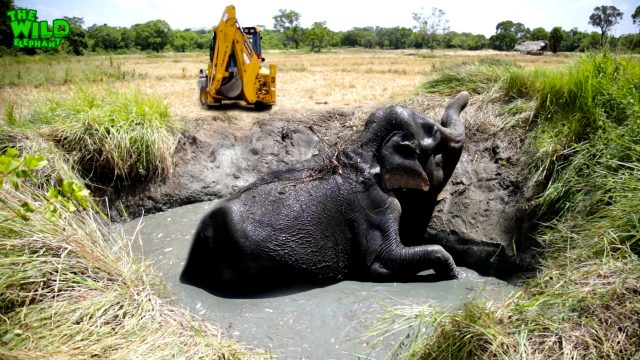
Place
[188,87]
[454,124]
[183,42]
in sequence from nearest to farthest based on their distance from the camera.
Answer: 1. [454,124]
2. [188,87]
3. [183,42]

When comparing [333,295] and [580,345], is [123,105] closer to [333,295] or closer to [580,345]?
[333,295]

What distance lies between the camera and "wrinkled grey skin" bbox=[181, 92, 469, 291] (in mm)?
4762

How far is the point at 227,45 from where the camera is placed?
30.6 ft

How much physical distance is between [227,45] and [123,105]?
2806 millimetres

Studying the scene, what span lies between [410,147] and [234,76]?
5.25 metres

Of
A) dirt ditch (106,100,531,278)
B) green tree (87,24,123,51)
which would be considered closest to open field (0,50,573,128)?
dirt ditch (106,100,531,278)

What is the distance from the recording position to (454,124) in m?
6.04

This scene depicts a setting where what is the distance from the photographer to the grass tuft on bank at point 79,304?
3383 mm

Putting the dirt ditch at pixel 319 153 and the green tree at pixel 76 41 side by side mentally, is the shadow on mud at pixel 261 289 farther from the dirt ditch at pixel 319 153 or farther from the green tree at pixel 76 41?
the green tree at pixel 76 41

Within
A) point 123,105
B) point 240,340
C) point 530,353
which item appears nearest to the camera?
point 530,353

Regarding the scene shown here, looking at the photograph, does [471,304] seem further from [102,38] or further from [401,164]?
[102,38]

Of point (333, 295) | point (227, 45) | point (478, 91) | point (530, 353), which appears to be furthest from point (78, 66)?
point (530, 353)

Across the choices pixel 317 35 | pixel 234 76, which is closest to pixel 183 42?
pixel 317 35

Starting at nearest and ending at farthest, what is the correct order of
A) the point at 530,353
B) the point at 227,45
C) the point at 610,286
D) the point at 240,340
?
the point at 530,353
the point at 610,286
the point at 240,340
the point at 227,45
